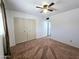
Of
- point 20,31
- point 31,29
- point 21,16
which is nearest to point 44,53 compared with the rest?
point 20,31

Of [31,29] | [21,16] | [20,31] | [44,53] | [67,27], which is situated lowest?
[44,53]

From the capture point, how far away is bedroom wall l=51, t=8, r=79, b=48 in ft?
13.7

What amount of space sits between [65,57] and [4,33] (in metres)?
2.75

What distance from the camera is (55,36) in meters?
5.88

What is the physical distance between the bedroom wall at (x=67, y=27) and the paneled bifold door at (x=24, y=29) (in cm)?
192

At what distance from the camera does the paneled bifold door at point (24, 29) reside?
476 centimetres

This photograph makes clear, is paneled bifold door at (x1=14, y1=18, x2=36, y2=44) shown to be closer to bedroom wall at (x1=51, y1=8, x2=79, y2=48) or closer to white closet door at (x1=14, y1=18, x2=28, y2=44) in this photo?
white closet door at (x1=14, y1=18, x2=28, y2=44)

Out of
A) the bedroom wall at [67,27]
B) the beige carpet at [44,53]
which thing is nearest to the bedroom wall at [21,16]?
the beige carpet at [44,53]

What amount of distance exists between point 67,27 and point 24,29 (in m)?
3.16

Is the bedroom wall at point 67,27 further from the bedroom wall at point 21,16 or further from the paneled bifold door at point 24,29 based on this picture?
the paneled bifold door at point 24,29

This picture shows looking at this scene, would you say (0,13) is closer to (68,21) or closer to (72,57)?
(72,57)

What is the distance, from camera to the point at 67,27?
4.71m

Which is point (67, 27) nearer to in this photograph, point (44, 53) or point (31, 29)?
point (44, 53)

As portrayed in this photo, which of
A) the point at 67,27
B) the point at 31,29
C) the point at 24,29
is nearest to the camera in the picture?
the point at 67,27
